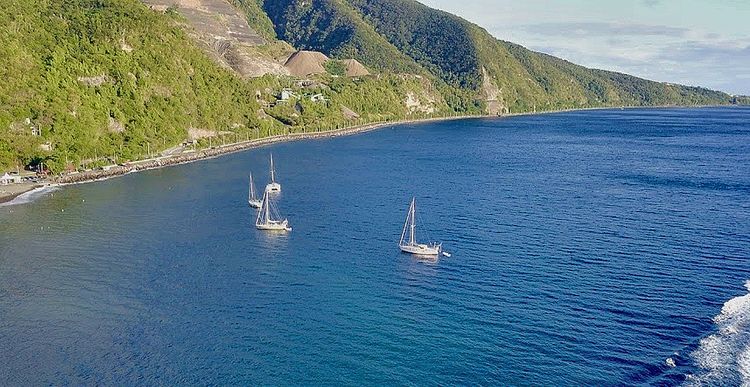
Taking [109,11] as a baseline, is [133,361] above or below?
below

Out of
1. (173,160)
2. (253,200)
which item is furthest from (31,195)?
(173,160)

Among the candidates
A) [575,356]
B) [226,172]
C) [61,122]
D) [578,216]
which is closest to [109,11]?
[61,122]

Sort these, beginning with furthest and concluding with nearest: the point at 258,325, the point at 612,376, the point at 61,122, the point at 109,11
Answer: the point at 109,11 < the point at 61,122 < the point at 258,325 < the point at 612,376

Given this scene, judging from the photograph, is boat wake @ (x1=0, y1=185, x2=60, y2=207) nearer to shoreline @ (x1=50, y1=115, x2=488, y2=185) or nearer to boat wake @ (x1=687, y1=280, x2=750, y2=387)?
shoreline @ (x1=50, y1=115, x2=488, y2=185)

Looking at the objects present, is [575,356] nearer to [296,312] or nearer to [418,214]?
[296,312]

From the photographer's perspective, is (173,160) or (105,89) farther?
(105,89)

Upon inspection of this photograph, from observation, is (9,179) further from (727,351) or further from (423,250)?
(727,351)

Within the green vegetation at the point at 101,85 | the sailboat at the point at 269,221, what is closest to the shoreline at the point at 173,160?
the green vegetation at the point at 101,85
